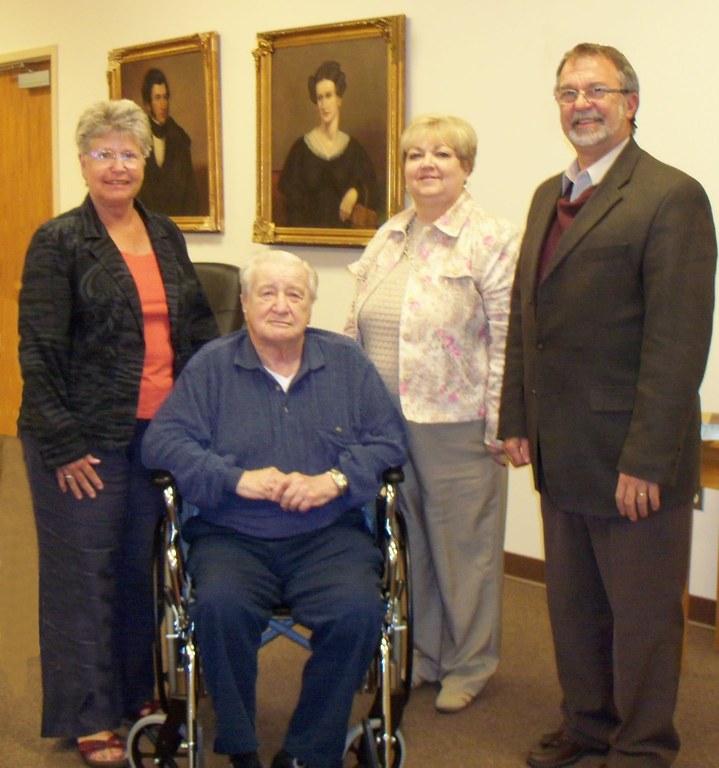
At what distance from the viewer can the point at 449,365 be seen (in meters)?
2.36

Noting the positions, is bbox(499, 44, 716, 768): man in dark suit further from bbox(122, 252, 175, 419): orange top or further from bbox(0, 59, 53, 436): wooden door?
bbox(0, 59, 53, 436): wooden door

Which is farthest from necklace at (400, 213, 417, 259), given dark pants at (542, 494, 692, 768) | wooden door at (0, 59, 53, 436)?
wooden door at (0, 59, 53, 436)

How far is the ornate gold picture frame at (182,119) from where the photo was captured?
4211 millimetres

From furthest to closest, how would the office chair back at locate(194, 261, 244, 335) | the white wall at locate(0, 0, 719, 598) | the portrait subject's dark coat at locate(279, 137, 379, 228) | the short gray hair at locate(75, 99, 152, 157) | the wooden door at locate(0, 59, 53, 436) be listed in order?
the wooden door at locate(0, 59, 53, 436)
the portrait subject's dark coat at locate(279, 137, 379, 228)
the white wall at locate(0, 0, 719, 598)
the office chair back at locate(194, 261, 244, 335)
the short gray hair at locate(75, 99, 152, 157)

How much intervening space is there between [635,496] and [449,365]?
25.0 inches

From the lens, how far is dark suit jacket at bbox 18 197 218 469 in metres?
2.09

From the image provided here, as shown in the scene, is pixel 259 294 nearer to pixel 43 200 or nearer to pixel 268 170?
pixel 268 170

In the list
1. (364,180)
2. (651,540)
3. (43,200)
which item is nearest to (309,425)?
(651,540)

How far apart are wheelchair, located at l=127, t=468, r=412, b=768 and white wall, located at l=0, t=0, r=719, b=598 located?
1428mm

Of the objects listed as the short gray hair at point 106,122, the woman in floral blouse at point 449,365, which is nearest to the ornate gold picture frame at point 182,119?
the woman in floral blouse at point 449,365

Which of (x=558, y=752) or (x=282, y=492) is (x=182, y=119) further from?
(x=558, y=752)

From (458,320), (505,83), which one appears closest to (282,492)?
(458,320)

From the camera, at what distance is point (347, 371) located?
Result: 226 centimetres

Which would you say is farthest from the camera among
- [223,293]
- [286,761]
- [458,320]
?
[223,293]
